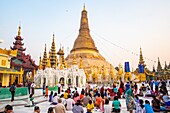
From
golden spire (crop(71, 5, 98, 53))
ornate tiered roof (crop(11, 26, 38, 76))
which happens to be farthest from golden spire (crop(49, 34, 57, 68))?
golden spire (crop(71, 5, 98, 53))

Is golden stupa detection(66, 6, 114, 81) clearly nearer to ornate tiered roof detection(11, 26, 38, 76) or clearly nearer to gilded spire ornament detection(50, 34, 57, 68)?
gilded spire ornament detection(50, 34, 57, 68)

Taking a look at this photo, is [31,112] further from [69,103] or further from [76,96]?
[76,96]

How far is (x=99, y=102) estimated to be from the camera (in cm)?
1012

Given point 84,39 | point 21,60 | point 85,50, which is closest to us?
point 21,60

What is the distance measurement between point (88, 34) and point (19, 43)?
2275 cm

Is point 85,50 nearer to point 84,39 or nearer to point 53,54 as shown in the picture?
point 84,39

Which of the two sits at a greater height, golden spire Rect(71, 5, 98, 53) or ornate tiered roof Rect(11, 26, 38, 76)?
golden spire Rect(71, 5, 98, 53)

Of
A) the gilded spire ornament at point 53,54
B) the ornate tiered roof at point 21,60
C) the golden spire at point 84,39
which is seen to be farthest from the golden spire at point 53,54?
the golden spire at point 84,39

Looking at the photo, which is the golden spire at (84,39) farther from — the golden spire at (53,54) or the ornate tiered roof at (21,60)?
the ornate tiered roof at (21,60)

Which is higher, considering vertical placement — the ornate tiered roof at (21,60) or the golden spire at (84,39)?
the golden spire at (84,39)

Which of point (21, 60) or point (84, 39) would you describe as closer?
point (21, 60)

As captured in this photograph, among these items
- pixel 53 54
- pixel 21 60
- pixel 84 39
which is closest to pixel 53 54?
pixel 53 54

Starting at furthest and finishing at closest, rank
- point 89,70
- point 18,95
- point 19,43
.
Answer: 1. point 89,70
2. point 19,43
3. point 18,95

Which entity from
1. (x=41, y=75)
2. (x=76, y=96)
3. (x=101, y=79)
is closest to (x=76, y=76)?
(x=41, y=75)
